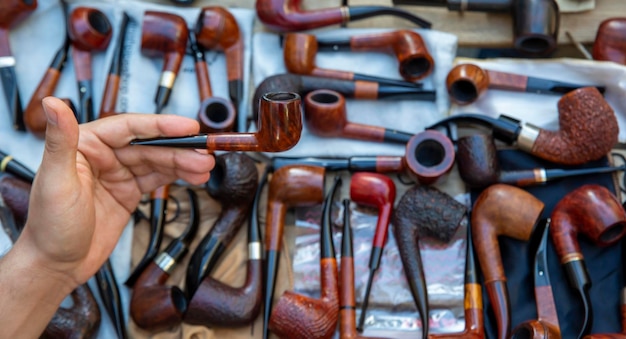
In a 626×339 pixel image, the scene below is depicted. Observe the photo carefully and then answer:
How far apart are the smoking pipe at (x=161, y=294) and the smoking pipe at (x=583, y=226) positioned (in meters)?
1.08

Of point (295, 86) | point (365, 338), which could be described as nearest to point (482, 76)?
point (295, 86)

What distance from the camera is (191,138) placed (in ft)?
4.53

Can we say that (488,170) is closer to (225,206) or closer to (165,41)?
(225,206)

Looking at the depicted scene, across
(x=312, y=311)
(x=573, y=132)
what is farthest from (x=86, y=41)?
(x=573, y=132)

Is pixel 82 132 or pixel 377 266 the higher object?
pixel 82 132

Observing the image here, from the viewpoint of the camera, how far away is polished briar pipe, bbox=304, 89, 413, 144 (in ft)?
6.15

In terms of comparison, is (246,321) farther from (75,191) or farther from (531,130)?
(531,130)

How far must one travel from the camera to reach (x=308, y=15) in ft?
6.92

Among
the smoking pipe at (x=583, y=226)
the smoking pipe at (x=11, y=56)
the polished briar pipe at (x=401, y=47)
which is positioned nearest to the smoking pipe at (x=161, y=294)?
the smoking pipe at (x=11, y=56)

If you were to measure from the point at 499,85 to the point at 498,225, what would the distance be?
1.73 ft

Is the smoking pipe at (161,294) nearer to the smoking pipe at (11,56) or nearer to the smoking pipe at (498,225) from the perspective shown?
the smoking pipe at (11,56)

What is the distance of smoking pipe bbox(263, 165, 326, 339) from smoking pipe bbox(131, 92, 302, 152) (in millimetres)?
475

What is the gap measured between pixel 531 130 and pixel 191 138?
42.4 inches

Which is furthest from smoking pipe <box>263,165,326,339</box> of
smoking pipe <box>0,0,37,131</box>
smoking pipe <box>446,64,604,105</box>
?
smoking pipe <box>0,0,37,131</box>
